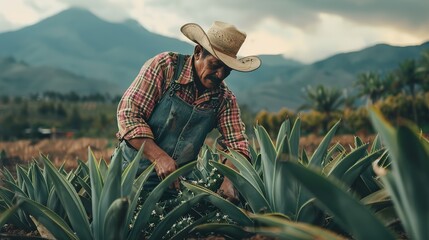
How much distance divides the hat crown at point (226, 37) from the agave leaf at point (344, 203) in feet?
6.81

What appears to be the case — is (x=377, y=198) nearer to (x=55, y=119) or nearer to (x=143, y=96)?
(x=143, y=96)

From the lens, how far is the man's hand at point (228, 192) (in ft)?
11.0

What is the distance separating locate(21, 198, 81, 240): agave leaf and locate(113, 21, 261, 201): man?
0.79 metres

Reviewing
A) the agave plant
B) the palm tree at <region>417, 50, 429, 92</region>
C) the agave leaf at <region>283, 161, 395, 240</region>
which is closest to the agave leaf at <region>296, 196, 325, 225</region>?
the agave plant

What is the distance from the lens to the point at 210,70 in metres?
3.65

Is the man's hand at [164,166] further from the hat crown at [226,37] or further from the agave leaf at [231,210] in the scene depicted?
the hat crown at [226,37]

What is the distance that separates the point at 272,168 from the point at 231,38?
3.36 ft

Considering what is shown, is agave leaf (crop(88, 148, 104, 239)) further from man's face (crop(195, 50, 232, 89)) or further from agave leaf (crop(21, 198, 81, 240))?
man's face (crop(195, 50, 232, 89))

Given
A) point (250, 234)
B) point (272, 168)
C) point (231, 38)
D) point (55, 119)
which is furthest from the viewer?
point (55, 119)

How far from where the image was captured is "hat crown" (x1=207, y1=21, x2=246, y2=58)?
3.62m

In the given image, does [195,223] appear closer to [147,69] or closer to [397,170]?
[147,69]

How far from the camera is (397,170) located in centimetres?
155

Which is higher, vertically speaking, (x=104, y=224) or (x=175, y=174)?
(x=175, y=174)

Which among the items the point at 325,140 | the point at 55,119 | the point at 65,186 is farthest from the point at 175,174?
the point at 55,119
